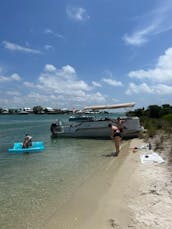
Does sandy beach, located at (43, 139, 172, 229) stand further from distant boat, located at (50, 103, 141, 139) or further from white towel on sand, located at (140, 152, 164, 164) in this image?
distant boat, located at (50, 103, 141, 139)

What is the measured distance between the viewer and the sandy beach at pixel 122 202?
6168mm

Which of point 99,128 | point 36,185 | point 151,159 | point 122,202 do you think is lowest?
point 36,185

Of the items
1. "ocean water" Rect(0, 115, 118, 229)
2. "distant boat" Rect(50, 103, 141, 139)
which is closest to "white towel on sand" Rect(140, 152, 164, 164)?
"ocean water" Rect(0, 115, 118, 229)

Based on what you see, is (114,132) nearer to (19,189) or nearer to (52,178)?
(52,178)

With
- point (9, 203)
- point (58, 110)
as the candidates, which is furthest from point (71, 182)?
point (58, 110)

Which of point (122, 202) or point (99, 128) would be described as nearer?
point (122, 202)

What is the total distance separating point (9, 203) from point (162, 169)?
5.69 meters

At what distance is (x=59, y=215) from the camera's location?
279 inches

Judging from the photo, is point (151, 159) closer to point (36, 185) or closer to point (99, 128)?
point (36, 185)

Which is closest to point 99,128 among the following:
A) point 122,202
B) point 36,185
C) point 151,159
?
point 151,159

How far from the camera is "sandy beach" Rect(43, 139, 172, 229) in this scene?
243 inches

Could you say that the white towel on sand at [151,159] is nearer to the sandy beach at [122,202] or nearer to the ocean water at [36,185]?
the sandy beach at [122,202]

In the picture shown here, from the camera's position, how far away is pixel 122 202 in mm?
7504

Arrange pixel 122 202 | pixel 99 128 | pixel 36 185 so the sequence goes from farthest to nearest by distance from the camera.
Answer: pixel 99 128 < pixel 36 185 < pixel 122 202
